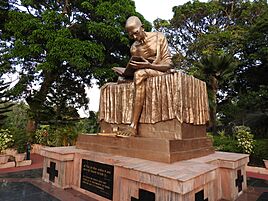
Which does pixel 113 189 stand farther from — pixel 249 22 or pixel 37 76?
pixel 249 22

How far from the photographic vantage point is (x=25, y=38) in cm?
862

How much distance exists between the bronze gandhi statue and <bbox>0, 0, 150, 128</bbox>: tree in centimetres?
436

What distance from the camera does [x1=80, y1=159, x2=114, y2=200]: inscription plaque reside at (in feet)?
9.92

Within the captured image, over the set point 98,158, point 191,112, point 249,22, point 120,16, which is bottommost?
point 98,158

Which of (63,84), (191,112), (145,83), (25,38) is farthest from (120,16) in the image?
(191,112)

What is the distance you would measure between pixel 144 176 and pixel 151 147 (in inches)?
27.9

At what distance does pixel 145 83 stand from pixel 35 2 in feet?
28.3

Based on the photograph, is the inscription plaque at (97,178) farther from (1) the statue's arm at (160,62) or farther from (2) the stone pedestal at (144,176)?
(1) the statue's arm at (160,62)

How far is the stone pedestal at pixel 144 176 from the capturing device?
2.24 m

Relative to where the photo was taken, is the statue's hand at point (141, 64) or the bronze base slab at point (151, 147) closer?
the bronze base slab at point (151, 147)

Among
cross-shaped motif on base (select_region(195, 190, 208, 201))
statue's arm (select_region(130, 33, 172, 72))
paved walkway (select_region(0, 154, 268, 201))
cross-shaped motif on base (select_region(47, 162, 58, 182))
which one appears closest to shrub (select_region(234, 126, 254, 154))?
paved walkway (select_region(0, 154, 268, 201))

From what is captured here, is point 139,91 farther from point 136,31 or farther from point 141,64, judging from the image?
point 136,31

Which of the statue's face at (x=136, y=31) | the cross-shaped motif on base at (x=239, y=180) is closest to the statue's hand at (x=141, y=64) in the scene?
the statue's face at (x=136, y=31)

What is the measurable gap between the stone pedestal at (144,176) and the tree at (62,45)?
5008 millimetres
